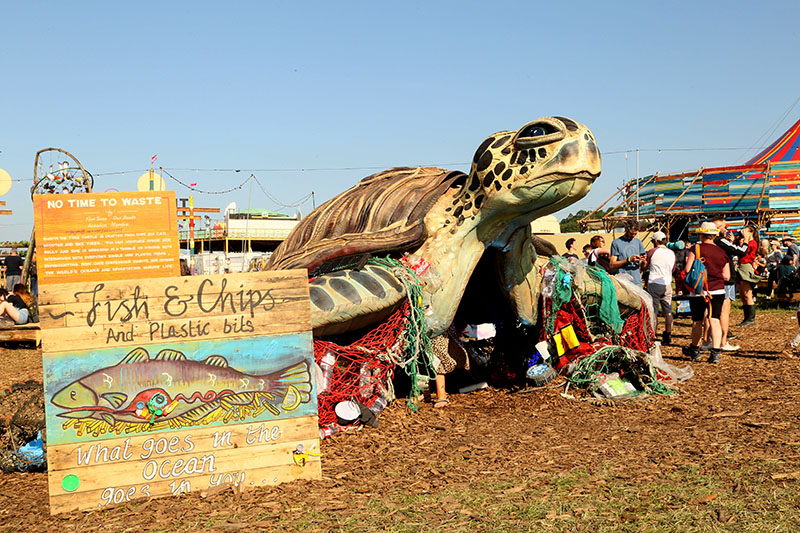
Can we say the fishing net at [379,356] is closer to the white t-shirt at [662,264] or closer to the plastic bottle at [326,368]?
the plastic bottle at [326,368]

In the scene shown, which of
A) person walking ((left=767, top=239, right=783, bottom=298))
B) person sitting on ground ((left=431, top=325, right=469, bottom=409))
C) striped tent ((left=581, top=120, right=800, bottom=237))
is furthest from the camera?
striped tent ((left=581, top=120, right=800, bottom=237))

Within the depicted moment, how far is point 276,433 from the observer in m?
4.55

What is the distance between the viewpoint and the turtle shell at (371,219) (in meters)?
6.57

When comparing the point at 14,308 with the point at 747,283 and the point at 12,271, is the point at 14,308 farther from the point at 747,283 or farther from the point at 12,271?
the point at 747,283

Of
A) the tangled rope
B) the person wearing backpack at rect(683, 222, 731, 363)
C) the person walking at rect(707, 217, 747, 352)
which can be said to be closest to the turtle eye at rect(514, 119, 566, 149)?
the tangled rope

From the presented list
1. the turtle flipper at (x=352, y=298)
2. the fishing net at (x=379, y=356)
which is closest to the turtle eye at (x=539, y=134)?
the fishing net at (x=379, y=356)

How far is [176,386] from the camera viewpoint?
14.6 feet

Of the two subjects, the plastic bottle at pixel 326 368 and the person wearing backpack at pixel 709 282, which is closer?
the plastic bottle at pixel 326 368

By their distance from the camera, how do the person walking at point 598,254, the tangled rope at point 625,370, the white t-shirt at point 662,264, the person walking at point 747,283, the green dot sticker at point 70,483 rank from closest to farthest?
the green dot sticker at point 70,483, the tangled rope at point 625,370, the white t-shirt at point 662,264, the person walking at point 598,254, the person walking at point 747,283

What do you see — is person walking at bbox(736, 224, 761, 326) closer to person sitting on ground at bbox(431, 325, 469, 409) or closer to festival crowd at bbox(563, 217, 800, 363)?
festival crowd at bbox(563, 217, 800, 363)

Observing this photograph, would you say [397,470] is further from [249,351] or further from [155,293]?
[155,293]

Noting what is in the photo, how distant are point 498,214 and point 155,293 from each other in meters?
3.07

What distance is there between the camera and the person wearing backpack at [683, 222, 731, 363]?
8719 millimetres

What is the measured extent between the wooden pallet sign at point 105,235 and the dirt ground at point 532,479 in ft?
4.84
